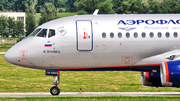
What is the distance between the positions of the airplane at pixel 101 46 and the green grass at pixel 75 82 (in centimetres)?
557

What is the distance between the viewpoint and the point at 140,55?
24.1 metres

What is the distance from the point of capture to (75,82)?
34.2m

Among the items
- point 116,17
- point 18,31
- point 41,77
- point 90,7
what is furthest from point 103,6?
point 116,17

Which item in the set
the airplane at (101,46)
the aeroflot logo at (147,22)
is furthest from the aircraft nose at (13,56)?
the aeroflot logo at (147,22)

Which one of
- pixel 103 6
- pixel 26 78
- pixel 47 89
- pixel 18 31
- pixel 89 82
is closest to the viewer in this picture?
pixel 47 89

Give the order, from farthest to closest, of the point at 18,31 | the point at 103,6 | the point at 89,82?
1. the point at 18,31
2. the point at 103,6
3. the point at 89,82

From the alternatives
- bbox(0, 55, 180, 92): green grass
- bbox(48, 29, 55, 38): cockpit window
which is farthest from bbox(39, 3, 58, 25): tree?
bbox(48, 29, 55, 38): cockpit window

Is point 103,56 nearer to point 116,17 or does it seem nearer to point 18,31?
point 116,17

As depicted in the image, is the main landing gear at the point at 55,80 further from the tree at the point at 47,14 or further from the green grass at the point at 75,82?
the tree at the point at 47,14

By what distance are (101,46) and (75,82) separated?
432 inches

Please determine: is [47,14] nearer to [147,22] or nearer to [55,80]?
[55,80]

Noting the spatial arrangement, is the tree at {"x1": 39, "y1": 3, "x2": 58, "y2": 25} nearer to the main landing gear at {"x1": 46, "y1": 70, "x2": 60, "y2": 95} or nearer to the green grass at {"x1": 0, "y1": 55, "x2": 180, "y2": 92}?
the green grass at {"x1": 0, "y1": 55, "x2": 180, "y2": 92}

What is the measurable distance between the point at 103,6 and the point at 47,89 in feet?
380

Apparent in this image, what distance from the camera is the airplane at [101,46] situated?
2395 cm
